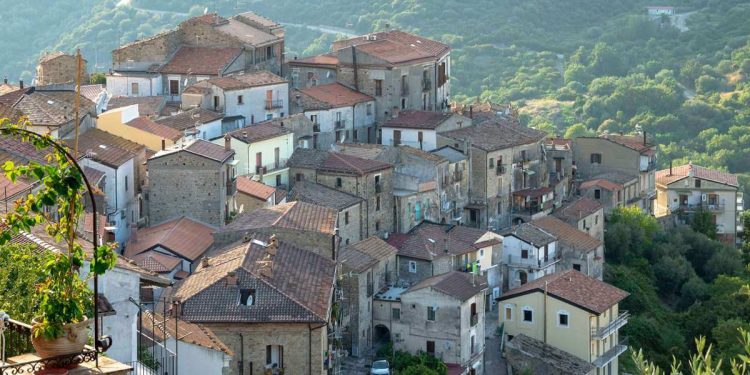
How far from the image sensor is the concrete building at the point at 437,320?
51344 millimetres

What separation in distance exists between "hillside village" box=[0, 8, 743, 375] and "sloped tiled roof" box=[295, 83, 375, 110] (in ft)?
0.47

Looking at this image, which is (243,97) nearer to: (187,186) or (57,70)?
(57,70)

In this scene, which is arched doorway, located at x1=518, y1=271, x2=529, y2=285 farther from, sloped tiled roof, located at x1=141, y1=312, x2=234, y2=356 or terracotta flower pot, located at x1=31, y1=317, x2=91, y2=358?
terracotta flower pot, located at x1=31, y1=317, x2=91, y2=358

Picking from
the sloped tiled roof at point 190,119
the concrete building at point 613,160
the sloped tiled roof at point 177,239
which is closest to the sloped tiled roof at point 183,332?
the sloped tiled roof at point 177,239

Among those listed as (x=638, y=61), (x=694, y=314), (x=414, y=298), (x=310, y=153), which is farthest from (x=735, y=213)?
(x=638, y=61)

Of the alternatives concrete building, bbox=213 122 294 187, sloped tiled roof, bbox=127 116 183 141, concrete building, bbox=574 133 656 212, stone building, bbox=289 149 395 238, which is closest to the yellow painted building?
sloped tiled roof, bbox=127 116 183 141

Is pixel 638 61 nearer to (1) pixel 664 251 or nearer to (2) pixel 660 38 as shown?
(2) pixel 660 38

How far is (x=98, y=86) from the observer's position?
68.5 metres

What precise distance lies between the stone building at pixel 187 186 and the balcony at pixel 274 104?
14.4 meters

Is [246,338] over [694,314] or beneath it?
over

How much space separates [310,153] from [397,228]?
4174mm

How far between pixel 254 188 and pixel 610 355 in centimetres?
1328

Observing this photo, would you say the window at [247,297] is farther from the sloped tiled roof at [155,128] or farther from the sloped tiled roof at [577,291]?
the sloped tiled roof at [577,291]

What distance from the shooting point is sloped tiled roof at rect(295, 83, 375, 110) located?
67875 millimetres
